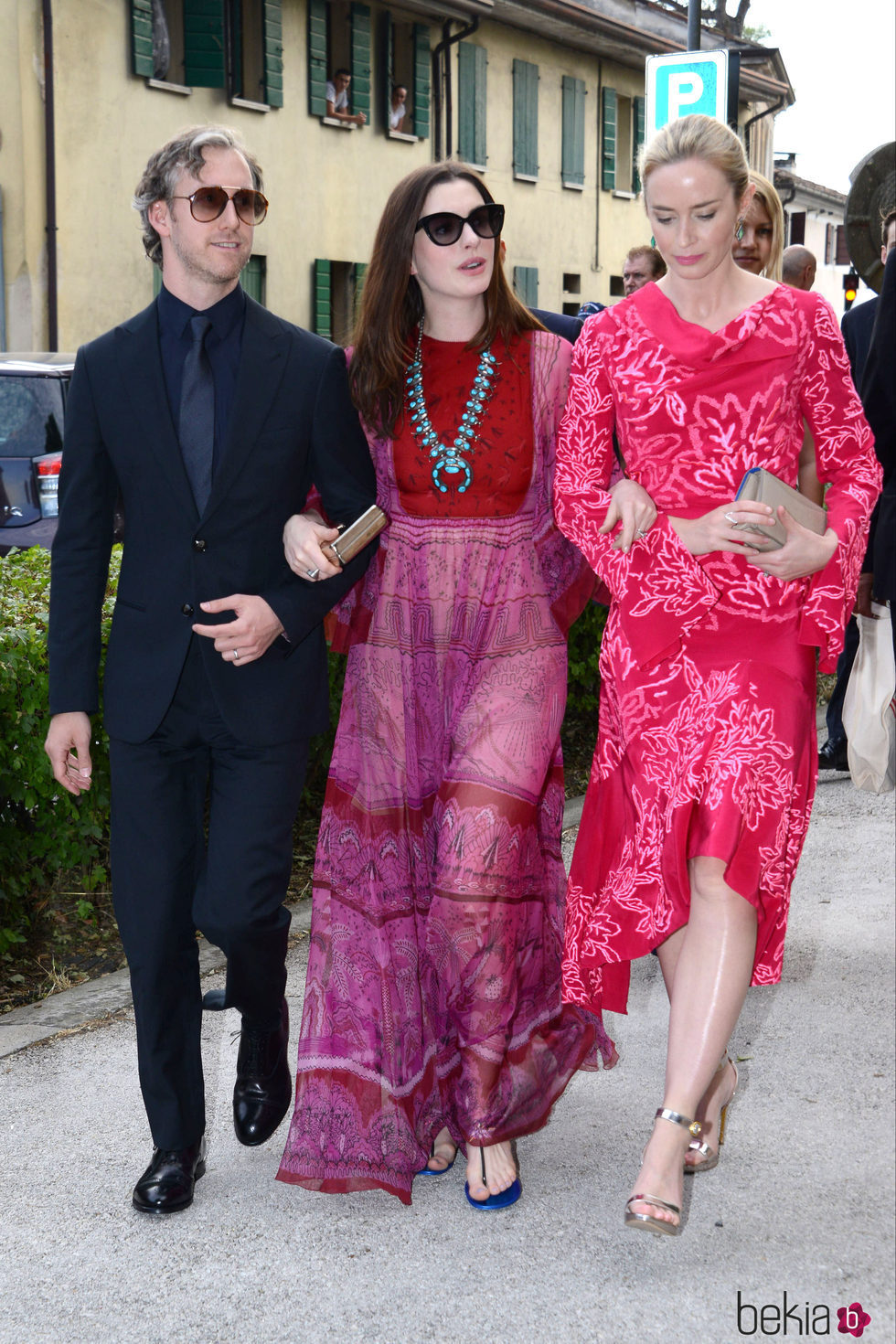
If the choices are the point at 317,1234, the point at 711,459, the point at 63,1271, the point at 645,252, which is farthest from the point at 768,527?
the point at 645,252

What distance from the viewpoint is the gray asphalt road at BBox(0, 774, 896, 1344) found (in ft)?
11.0

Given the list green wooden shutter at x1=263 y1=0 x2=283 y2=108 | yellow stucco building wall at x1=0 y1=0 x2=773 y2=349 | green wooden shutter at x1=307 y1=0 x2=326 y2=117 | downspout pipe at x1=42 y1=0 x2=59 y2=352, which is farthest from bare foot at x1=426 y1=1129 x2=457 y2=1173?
green wooden shutter at x1=307 y1=0 x2=326 y2=117

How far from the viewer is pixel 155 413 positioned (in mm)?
3727

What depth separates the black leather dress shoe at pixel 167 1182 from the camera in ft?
12.5

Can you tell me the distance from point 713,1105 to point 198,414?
203 cm

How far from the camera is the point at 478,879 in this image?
392 centimetres

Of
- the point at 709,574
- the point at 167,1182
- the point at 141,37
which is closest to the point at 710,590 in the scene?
the point at 709,574

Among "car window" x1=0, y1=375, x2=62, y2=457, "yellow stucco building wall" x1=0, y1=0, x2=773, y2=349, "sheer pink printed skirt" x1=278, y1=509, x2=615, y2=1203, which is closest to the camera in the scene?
"sheer pink printed skirt" x1=278, y1=509, x2=615, y2=1203

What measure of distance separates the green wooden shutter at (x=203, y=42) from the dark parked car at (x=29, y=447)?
995cm

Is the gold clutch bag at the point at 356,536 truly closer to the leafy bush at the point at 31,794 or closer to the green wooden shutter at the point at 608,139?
the leafy bush at the point at 31,794

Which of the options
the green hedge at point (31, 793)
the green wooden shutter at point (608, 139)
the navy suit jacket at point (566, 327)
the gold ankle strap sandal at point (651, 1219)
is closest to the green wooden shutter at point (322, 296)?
the green wooden shutter at point (608, 139)

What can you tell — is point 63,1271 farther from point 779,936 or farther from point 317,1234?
point 779,936

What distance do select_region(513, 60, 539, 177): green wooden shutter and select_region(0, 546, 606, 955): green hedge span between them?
24408 mm

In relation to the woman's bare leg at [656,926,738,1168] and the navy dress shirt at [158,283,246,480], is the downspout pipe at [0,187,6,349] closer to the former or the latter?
the navy dress shirt at [158,283,246,480]
